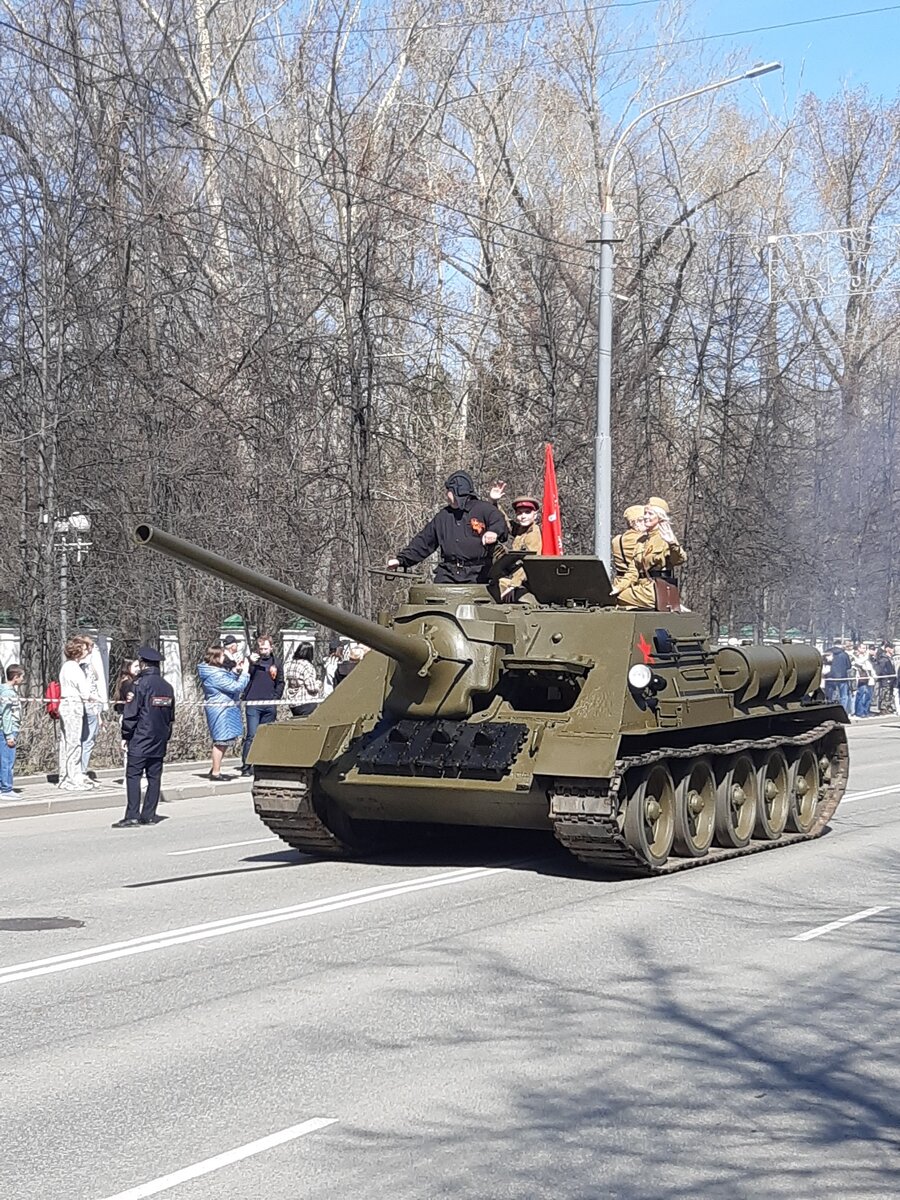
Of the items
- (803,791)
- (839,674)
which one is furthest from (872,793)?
(839,674)

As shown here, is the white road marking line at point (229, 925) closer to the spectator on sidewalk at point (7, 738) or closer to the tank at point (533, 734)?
the tank at point (533, 734)

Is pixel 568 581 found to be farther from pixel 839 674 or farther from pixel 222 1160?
pixel 839 674

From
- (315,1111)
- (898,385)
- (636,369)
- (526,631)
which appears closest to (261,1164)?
(315,1111)

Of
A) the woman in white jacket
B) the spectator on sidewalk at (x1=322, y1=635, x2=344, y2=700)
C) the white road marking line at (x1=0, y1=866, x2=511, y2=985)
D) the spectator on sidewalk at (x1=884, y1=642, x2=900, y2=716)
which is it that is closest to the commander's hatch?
the white road marking line at (x1=0, y1=866, x2=511, y2=985)

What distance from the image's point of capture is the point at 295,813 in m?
12.4

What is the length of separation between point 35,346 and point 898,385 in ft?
61.4

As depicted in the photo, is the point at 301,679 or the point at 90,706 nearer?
the point at 90,706

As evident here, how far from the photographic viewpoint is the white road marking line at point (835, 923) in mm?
9750

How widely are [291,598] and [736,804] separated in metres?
4.89

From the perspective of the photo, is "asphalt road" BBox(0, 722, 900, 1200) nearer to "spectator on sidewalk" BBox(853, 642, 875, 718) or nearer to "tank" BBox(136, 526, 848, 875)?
"tank" BBox(136, 526, 848, 875)

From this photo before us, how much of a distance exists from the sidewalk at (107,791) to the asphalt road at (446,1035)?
4.73 metres

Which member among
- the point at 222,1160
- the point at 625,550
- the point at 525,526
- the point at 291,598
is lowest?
the point at 222,1160

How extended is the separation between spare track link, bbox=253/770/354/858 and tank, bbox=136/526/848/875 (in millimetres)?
14

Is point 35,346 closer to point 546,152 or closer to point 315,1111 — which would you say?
point 546,152
